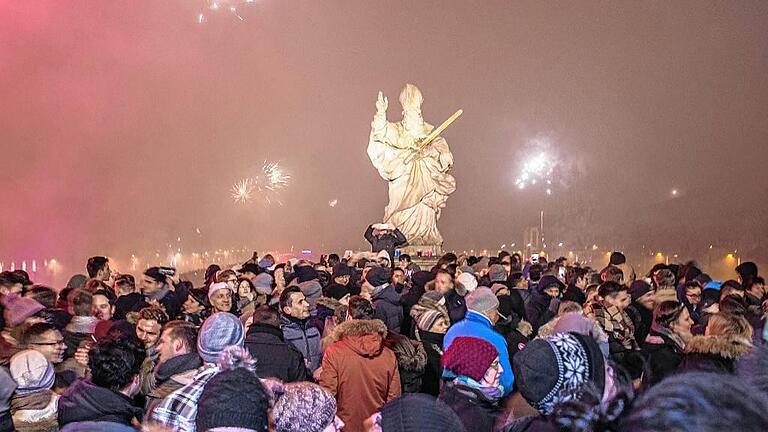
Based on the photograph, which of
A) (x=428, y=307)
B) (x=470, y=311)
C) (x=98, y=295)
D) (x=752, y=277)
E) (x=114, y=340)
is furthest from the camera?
(x=752, y=277)

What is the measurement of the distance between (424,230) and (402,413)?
20.1 m

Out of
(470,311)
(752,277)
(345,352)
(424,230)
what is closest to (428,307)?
(470,311)

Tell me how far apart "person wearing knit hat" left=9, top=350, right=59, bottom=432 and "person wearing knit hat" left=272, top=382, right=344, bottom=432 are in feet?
5.93

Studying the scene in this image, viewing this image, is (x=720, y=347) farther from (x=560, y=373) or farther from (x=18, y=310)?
(x=18, y=310)

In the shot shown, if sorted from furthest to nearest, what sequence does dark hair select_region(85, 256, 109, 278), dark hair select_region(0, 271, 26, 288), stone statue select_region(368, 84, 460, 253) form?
1. stone statue select_region(368, 84, 460, 253)
2. dark hair select_region(85, 256, 109, 278)
3. dark hair select_region(0, 271, 26, 288)

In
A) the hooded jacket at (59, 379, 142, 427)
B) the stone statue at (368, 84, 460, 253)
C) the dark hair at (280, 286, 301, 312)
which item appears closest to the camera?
the hooded jacket at (59, 379, 142, 427)

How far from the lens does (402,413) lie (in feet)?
8.45

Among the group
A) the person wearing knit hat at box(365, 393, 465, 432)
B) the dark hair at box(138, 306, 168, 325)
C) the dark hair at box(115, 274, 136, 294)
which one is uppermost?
the dark hair at box(115, 274, 136, 294)

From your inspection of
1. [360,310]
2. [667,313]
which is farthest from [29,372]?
[667,313]

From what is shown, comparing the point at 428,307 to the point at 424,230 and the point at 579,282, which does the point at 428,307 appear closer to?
the point at 579,282

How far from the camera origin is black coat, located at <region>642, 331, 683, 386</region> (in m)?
4.82

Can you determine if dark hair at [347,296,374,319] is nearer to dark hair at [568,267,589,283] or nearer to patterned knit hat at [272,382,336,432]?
patterned knit hat at [272,382,336,432]

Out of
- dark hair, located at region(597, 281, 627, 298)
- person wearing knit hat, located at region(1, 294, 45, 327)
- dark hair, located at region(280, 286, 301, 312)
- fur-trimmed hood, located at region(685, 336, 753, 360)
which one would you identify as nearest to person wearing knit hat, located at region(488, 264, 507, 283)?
dark hair, located at region(597, 281, 627, 298)

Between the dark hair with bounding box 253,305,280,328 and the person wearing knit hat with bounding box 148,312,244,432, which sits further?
the dark hair with bounding box 253,305,280,328
